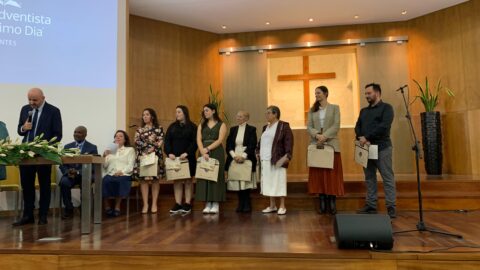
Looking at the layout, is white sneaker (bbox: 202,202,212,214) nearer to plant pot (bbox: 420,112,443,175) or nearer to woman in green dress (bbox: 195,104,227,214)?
woman in green dress (bbox: 195,104,227,214)

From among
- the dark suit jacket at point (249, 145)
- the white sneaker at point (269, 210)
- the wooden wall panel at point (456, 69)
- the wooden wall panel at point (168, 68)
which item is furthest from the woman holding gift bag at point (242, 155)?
the wooden wall panel at point (456, 69)

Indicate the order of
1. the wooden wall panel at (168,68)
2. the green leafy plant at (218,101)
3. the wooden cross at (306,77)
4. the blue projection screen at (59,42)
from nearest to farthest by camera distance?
the blue projection screen at (59,42) → the wooden wall panel at (168,68) → the green leafy plant at (218,101) → the wooden cross at (306,77)

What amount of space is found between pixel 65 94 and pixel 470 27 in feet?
21.4

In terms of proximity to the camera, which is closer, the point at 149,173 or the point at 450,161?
the point at 149,173

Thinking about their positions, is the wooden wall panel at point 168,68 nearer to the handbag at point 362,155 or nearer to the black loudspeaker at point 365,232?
the handbag at point 362,155

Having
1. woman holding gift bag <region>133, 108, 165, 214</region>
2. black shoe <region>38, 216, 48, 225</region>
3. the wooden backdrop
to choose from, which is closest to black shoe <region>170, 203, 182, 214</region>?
woman holding gift bag <region>133, 108, 165, 214</region>

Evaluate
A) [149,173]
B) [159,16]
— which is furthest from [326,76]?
[149,173]

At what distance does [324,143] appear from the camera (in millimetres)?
4387

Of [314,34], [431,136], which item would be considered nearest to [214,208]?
[431,136]

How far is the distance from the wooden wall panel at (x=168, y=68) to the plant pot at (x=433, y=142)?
395cm

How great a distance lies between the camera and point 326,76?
9031 millimetres

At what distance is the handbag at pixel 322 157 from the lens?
14.1ft

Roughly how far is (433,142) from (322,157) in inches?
125

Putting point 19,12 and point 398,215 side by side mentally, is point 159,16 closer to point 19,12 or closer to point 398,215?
point 19,12
